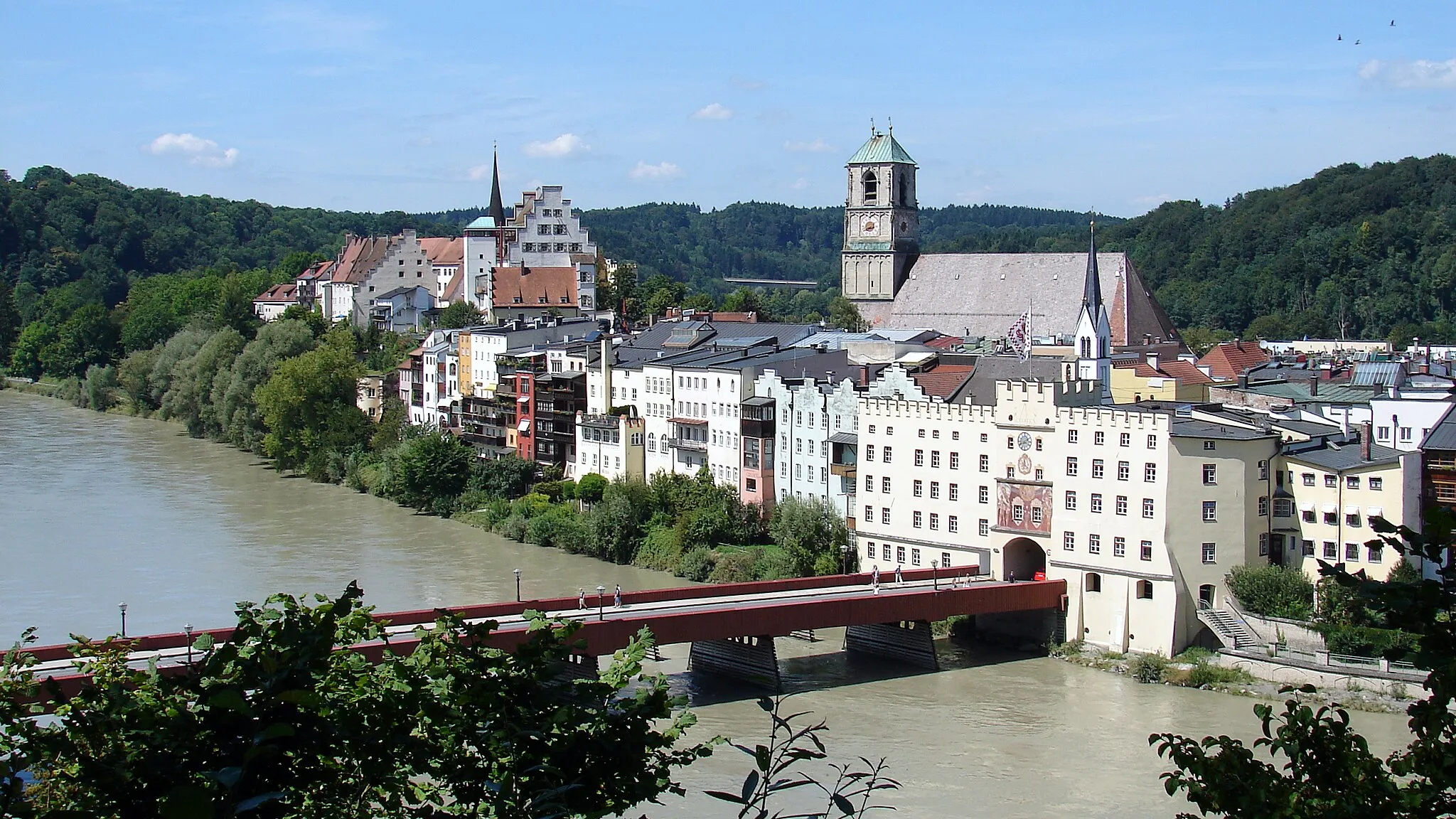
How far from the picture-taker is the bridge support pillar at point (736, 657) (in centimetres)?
2914

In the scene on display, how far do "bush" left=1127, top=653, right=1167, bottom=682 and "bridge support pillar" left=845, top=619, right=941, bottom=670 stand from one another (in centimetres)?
349

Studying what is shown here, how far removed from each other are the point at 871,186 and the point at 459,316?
20.0 m

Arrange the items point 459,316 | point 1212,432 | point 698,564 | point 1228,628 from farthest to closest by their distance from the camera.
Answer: point 459,316 < point 698,564 < point 1212,432 < point 1228,628

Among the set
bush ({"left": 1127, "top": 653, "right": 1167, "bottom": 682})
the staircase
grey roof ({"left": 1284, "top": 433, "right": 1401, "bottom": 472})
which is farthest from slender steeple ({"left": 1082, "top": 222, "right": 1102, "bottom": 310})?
bush ({"left": 1127, "top": 653, "right": 1167, "bottom": 682})

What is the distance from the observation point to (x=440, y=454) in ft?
163

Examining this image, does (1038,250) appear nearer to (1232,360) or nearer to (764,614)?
(1232,360)

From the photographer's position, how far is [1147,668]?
97.9 feet

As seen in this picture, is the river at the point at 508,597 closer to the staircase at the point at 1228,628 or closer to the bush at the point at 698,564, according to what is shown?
the bush at the point at 698,564

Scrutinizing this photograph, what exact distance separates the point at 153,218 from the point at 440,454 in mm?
100518

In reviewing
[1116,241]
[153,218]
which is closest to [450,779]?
[1116,241]

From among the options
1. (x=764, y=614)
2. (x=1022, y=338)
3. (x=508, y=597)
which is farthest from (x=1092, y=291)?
(x=764, y=614)

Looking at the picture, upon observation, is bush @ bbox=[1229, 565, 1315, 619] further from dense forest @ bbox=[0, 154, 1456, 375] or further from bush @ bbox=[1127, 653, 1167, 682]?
dense forest @ bbox=[0, 154, 1456, 375]

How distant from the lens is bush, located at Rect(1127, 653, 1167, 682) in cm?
2973

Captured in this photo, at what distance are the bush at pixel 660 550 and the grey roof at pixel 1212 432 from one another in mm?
12753
